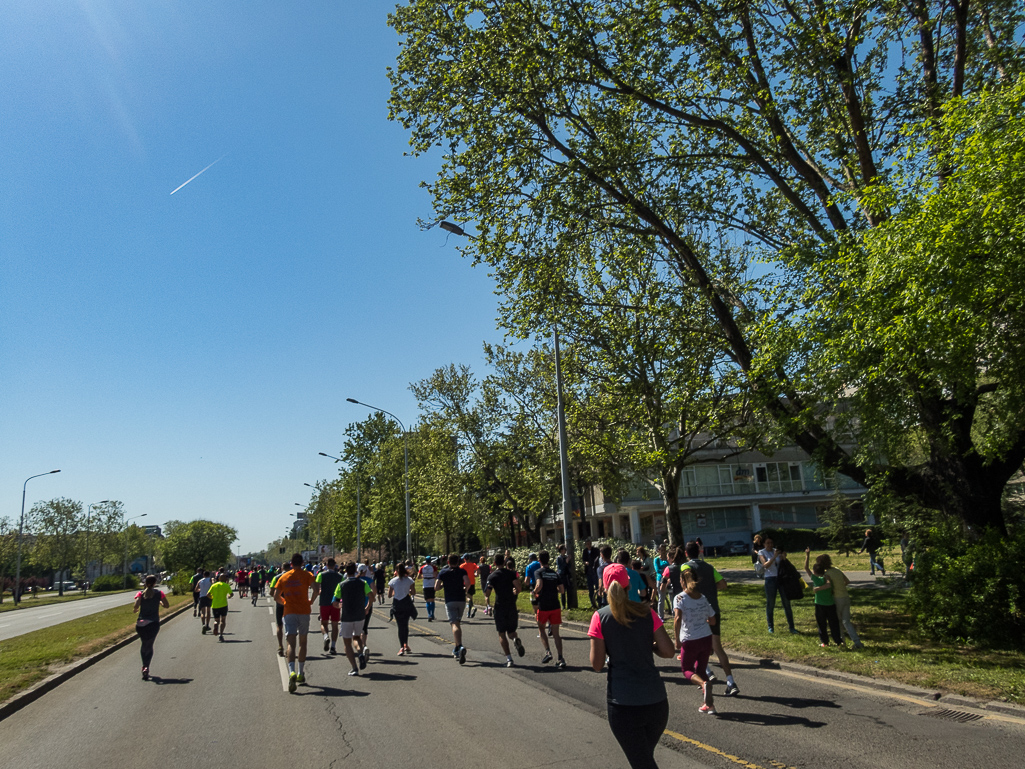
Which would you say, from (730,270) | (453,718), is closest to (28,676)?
(453,718)

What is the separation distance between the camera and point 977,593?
32.3ft

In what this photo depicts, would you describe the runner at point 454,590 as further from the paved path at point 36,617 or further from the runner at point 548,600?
the paved path at point 36,617

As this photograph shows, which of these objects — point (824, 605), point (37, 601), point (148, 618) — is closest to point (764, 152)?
point (824, 605)

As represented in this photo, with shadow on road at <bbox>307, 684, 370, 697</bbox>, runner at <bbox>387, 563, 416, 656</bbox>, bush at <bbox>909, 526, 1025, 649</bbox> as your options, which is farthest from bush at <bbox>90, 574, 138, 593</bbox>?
bush at <bbox>909, 526, 1025, 649</bbox>

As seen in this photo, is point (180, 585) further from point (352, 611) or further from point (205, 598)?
point (352, 611)

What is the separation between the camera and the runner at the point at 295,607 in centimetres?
999

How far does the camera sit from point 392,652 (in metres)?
13.3

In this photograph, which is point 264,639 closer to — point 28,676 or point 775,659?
point 28,676

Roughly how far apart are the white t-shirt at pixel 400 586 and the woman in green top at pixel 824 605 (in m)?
7.03

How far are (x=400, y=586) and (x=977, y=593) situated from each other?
30.4ft

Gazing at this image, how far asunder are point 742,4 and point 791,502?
47515mm

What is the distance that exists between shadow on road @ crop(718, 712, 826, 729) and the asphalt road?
0.06 feet

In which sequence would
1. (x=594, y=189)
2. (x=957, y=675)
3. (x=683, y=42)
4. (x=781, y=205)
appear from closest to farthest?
(x=957, y=675), (x=683, y=42), (x=594, y=189), (x=781, y=205)

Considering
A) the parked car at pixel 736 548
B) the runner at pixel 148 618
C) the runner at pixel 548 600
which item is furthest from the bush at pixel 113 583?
the runner at pixel 548 600
